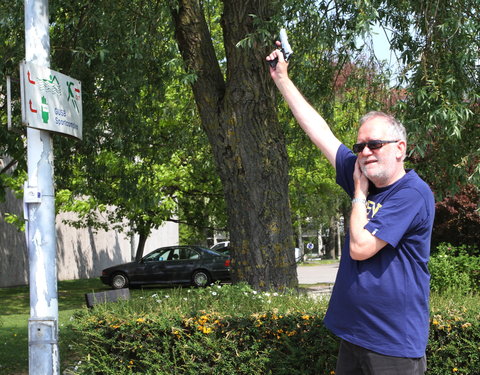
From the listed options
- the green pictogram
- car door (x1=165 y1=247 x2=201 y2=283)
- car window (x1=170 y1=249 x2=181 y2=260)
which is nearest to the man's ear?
the green pictogram

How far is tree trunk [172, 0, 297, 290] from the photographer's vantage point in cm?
779

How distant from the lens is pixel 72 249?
29.6m

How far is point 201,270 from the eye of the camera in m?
22.5

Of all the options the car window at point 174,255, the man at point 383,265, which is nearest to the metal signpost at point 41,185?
the man at point 383,265

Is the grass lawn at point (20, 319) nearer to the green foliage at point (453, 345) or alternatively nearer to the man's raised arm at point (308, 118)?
the green foliage at point (453, 345)

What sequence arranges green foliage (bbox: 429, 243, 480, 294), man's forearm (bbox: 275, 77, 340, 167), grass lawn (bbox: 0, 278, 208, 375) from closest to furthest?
1. man's forearm (bbox: 275, 77, 340, 167)
2. grass lawn (bbox: 0, 278, 208, 375)
3. green foliage (bbox: 429, 243, 480, 294)

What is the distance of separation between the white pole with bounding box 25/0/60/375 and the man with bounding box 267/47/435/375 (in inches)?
98.6

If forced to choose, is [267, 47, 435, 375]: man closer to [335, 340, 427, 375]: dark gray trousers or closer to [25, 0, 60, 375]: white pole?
[335, 340, 427, 375]: dark gray trousers

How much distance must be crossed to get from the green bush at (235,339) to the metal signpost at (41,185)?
61 centimetres

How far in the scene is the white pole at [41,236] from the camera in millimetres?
4727

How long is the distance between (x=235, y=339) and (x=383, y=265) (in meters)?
2.41

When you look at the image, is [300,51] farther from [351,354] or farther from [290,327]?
[351,354]

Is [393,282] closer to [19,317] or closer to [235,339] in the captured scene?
[235,339]

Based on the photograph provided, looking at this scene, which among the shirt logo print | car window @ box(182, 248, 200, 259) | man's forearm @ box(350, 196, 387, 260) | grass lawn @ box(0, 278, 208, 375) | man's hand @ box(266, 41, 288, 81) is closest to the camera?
man's forearm @ box(350, 196, 387, 260)
